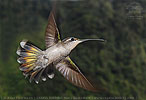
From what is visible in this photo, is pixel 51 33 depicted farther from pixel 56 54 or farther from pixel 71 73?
pixel 71 73

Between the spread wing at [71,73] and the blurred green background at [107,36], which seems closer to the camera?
the spread wing at [71,73]

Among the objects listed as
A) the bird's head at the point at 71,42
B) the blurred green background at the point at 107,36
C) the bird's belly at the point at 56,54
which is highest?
the bird's head at the point at 71,42

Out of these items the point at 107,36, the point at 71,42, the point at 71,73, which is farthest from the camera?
the point at 107,36

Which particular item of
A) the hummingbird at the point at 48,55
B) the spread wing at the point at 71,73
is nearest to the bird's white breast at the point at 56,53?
the hummingbird at the point at 48,55

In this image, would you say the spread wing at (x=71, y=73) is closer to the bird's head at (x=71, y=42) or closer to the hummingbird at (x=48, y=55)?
the hummingbird at (x=48, y=55)

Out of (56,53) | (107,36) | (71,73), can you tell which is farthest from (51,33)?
(107,36)

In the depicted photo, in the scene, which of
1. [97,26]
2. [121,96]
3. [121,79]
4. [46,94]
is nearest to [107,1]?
[97,26]

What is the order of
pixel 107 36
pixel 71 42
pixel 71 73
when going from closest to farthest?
pixel 71 42 < pixel 71 73 < pixel 107 36
